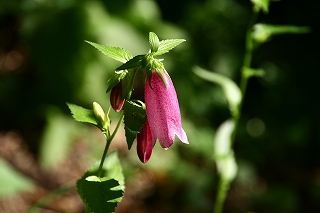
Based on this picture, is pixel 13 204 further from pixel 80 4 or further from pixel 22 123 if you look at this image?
pixel 80 4

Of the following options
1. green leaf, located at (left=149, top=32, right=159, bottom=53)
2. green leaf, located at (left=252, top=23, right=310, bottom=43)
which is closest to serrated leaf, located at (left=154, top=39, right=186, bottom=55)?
green leaf, located at (left=149, top=32, right=159, bottom=53)

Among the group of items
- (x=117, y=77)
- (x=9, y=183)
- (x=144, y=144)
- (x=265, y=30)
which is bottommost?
(x=9, y=183)

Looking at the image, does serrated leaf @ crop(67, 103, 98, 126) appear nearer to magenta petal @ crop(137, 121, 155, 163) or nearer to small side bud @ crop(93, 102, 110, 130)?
small side bud @ crop(93, 102, 110, 130)

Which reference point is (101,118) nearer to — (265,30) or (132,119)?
(132,119)

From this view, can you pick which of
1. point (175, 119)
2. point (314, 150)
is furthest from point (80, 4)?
point (175, 119)

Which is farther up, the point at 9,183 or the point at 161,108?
the point at 161,108

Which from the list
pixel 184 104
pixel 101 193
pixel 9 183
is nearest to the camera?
pixel 101 193

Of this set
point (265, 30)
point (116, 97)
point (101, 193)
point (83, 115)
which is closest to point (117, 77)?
point (116, 97)
